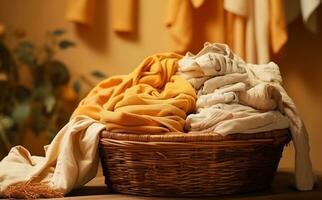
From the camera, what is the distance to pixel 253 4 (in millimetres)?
1390

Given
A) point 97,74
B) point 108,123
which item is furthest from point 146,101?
point 97,74

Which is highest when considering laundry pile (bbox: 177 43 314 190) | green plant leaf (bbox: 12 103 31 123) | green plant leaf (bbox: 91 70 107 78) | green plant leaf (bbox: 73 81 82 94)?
laundry pile (bbox: 177 43 314 190)

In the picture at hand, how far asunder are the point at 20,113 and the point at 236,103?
80cm

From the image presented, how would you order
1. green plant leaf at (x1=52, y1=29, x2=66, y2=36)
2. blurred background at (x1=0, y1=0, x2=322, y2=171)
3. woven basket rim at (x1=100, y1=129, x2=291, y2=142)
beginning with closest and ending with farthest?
woven basket rim at (x1=100, y1=129, x2=291, y2=142)
blurred background at (x1=0, y1=0, x2=322, y2=171)
green plant leaf at (x1=52, y1=29, x2=66, y2=36)

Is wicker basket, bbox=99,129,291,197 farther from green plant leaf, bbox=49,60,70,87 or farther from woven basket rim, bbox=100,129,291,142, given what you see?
green plant leaf, bbox=49,60,70,87

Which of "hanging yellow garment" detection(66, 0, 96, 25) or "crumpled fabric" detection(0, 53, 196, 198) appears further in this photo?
"hanging yellow garment" detection(66, 0, 96, 25)

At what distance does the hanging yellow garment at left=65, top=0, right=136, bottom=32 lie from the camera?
1.54 m

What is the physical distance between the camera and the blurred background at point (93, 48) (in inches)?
58.0

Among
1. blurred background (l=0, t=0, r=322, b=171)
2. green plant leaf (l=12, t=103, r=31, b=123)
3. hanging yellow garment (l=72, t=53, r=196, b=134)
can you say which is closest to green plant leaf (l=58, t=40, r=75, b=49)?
blurred background (l=0, t=0, r=322, b=171)

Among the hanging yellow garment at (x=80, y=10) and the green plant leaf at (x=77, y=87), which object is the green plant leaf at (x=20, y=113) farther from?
the hanging yellow garment at (x=80, y=10)

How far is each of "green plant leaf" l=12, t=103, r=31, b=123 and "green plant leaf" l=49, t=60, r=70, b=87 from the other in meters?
0.12

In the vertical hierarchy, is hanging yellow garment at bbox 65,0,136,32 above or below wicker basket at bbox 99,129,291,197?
above

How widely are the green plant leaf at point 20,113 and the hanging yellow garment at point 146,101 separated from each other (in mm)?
486

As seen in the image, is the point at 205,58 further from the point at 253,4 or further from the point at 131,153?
the point at 253,4
